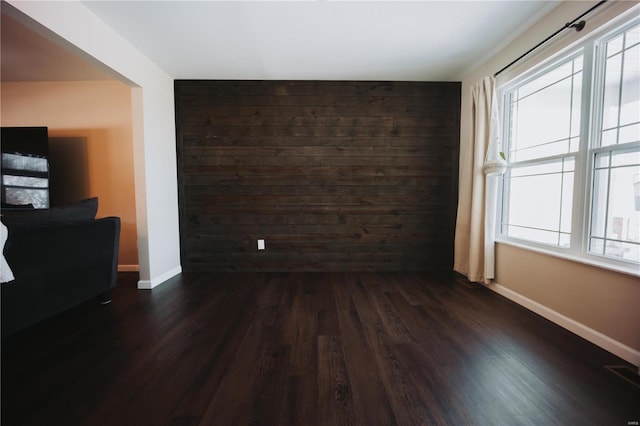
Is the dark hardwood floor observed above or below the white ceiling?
below

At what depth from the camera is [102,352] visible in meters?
1.52

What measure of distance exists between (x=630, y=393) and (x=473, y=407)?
831 mm

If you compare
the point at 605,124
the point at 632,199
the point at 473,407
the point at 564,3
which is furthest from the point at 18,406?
the point at 564,3

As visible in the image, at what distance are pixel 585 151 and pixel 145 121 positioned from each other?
12.7 feet

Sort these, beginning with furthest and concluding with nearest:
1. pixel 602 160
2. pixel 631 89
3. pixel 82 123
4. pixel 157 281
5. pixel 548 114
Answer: pixel 82 123 < pixel 157 281 < pixel 548 114 < pixel 602 160 < pixel 631 89

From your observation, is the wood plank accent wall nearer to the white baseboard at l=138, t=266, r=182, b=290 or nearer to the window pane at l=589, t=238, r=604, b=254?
the white baseboard at l=138, t=266, r=182, b=290

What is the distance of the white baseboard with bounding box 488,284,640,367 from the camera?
1.41 m

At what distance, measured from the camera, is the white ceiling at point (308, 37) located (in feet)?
6.13

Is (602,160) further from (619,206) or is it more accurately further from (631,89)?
(631,89)

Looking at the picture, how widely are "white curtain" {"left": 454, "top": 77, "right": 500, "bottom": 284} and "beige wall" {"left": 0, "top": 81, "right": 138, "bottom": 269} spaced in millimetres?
4144

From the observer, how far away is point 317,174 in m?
3.11

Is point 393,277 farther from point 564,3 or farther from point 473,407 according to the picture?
point 564,3

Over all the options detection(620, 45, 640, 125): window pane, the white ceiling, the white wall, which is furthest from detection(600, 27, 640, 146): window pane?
the white wall

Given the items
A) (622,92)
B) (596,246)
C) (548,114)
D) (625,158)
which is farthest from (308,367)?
(548,114)
